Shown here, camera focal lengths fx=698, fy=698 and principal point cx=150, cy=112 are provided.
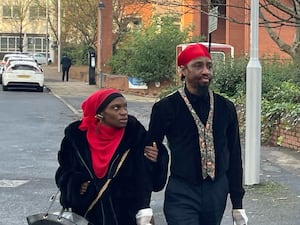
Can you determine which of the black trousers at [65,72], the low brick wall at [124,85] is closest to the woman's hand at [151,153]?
the low brick wall at [124,85]

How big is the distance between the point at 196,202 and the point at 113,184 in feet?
1.69

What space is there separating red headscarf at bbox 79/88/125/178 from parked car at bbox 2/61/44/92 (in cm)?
2679

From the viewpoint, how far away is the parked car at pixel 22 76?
30500mm

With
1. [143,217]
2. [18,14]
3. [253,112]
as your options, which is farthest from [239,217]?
[18,14]

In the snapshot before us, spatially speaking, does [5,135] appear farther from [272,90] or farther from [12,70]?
[12,70]

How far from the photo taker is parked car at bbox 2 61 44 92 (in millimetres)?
30500

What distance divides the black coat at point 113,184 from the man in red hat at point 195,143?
0.16 metres

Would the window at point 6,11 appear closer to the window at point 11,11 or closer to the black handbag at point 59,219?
the window at point 11,11

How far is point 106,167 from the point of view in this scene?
159 inches

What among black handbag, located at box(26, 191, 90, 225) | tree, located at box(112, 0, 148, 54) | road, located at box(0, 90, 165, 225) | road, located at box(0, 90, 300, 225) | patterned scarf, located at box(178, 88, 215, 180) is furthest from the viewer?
tree, located at box(112, 0, 148, 54)

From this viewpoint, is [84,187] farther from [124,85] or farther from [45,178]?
[124,85]

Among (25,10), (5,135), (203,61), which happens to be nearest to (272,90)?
(5,135)

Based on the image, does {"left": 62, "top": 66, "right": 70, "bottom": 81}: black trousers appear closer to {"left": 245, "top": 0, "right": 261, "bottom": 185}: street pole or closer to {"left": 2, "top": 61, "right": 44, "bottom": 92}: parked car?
{"left": 2, "top": 61, "right": 44, "bottom": 92}: parked car

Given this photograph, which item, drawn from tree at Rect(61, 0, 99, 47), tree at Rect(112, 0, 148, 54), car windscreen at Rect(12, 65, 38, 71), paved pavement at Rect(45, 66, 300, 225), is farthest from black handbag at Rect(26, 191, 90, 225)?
tree at Rect(61, 0, 99, 47)
